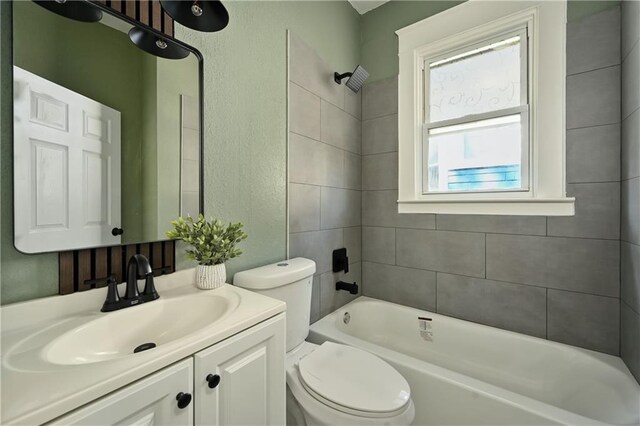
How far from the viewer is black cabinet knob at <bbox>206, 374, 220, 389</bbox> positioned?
72cm

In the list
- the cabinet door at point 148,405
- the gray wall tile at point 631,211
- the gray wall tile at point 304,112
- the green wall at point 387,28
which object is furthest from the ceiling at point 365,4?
the cabinet door at point 148,405

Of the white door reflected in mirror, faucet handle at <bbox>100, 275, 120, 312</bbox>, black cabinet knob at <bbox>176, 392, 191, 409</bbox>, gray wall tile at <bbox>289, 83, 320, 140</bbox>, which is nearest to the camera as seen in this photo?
black cabinet knob at <bbox>176, 392, 191, 409</bbox>

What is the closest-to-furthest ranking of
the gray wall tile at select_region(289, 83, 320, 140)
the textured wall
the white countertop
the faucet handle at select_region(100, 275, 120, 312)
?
the white countertop < the faucet handle at select_region(100, 275, 120, 312) < the textured wall < the gray wall tile at select_region(289, 83, 320, 140)

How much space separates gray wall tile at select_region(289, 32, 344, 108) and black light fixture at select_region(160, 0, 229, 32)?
0.66 m

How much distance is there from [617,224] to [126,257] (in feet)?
7.53

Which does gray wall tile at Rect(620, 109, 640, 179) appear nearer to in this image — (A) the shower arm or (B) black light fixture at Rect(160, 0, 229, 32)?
(A) the shower arm

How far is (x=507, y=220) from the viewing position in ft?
5.61

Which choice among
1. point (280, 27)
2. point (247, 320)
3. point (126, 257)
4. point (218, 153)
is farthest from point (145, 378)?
point (280, 27)

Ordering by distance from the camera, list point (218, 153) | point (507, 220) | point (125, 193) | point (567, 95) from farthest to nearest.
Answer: point (507, 220) < point (567, 95) < point (218, 153) < point (125, 193)

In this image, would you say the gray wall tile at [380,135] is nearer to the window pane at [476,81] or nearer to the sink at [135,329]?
the window pane at [476,81]

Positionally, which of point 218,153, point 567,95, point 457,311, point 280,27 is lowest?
point 457,311

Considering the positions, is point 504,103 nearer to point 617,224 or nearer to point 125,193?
point 617,224

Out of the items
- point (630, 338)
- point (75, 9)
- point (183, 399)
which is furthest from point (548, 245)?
point (75, 9)

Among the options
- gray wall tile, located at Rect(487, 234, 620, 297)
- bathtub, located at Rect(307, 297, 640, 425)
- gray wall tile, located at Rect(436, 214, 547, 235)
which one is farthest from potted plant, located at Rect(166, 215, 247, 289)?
gray wall tile, located at Rect(487, 234, 620, 297)
